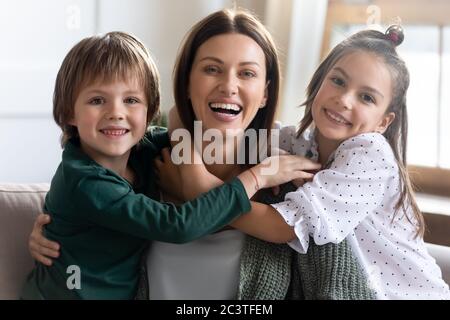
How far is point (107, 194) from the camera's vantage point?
2.95 ft

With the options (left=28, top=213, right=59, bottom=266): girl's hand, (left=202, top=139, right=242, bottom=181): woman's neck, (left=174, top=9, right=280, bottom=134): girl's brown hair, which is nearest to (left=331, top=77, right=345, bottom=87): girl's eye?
(left=174, top=9, right=280, bottom=134): girl's brown hair

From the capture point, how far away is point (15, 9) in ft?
6.45

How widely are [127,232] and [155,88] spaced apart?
0.29 m

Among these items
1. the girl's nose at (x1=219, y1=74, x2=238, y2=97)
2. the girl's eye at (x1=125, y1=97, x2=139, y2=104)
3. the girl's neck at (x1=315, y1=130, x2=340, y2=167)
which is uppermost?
the girl's nose at (x1=219, y1=74, x2=238, y2=97)

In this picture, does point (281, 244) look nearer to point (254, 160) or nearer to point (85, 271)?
point (254, 160)

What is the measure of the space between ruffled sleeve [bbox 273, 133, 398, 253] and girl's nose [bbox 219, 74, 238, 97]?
0.21 m

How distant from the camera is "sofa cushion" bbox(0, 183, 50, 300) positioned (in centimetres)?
108

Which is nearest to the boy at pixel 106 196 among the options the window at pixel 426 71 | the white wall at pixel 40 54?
the white wall at pixel 40 54

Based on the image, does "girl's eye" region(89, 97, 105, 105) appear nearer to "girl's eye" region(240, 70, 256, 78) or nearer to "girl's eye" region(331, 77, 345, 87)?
"girl's eye" region(240, 70, 256, 78)

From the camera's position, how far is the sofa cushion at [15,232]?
3.56 ft

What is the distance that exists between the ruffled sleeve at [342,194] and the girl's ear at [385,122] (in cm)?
7

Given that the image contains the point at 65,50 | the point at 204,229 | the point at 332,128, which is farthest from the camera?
the point at 65,50

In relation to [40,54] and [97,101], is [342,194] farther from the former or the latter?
[40,54]
